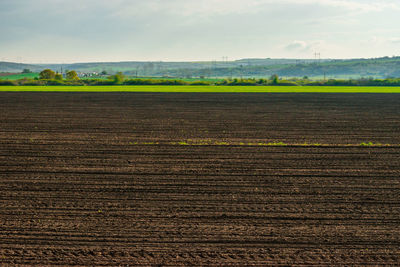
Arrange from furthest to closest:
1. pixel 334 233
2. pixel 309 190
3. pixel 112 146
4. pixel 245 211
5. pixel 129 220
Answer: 1. pixel 112 146
2. pixel 309 190
3. pixel 245 211
4. pixel 129 220
5. pixel 334 233

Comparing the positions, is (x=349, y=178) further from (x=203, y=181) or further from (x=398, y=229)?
(x=203, y=181)

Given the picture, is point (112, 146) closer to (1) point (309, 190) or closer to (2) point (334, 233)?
(1) point (309, 190)

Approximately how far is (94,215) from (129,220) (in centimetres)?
75

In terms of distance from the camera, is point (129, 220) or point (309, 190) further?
point (309, 190)

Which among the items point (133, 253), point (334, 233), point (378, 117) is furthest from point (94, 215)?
point (378, 117)

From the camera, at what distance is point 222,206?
8094 mm

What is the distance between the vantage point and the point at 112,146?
14.1 m

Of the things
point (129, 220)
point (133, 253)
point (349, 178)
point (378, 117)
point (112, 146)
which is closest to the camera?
point (133, 253)

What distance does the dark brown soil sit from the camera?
6.22m

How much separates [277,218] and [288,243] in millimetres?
1002

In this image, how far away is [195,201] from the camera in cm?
833

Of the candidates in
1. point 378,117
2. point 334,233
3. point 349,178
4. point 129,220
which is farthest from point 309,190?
point 378,117

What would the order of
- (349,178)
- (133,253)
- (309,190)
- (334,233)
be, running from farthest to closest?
(349,178)
(309,190)
(334,233)
(133,253)

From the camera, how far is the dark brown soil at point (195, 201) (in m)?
6.22
